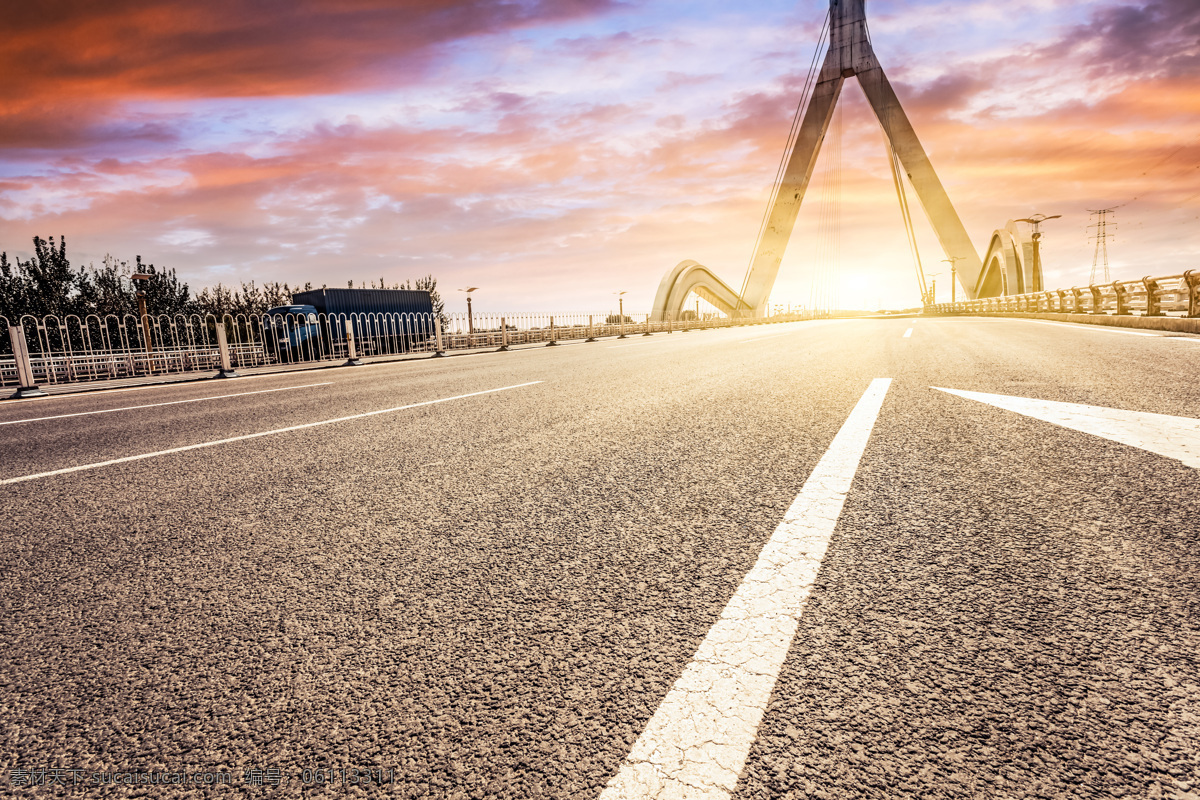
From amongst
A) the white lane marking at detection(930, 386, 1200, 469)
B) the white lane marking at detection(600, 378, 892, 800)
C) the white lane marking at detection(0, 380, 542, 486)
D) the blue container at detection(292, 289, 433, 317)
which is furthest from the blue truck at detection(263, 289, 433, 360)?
the white lane marking at detection(600, 378, 892, 800)

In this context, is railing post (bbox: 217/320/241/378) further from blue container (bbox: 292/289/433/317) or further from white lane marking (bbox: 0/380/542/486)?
blue container (bbox: 292/289/433/317)

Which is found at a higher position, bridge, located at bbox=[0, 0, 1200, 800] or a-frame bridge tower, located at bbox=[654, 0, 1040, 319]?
a-frame bridge tower, located at bbox=[654, 0, 1040, 319]

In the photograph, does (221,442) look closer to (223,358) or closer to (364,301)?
(223,358)

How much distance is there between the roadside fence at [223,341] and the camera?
12.9m

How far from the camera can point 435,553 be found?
1.82 metres

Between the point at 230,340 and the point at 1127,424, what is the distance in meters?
33.9

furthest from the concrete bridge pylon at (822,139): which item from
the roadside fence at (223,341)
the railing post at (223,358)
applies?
the railing post at (223,358)

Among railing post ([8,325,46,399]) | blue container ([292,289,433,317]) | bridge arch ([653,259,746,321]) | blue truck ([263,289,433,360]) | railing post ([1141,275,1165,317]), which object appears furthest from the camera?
bridge arch ([653,259,746,321])

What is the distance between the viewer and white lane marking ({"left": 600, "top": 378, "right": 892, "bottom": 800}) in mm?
890

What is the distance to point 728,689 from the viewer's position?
1087 mm

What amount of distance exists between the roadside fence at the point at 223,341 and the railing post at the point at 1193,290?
18650 millimetres

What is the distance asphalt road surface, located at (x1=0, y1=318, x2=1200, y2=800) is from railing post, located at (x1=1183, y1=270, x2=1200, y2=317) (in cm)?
1340

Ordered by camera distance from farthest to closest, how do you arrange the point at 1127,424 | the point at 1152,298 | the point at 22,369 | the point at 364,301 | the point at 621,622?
the point at 364,301, the point at 1152,298, the point at 22,369, the point at 1127,424, the point at 621,622

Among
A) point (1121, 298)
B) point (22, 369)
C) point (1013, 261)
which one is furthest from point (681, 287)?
point (22, 369)
